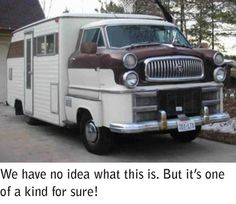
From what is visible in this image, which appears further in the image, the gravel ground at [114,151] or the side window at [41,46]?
the side window at [41,46]

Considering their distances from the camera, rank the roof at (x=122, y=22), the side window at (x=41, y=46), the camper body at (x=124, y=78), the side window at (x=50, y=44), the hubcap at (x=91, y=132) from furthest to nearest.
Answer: the side window at (x=41, y=46) → the side window at (x=50, y=44) → the roof at (x=122, y=22) → the hubcap at (x=91, y=132) → the camper body at (x=124, y=78)

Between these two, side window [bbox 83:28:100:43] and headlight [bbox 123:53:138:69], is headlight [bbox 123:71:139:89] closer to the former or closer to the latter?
headlight [bbox 123:53:138:69]

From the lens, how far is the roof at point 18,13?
768 inches

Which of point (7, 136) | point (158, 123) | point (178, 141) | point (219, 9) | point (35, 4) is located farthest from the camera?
point (35, 4)

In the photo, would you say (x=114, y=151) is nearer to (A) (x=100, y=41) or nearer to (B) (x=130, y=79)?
(B) (x=130, y=79)

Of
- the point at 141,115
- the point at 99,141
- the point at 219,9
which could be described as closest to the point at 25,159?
the point at 99,141

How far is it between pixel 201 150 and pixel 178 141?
937mm

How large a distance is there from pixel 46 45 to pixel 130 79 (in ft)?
10.9

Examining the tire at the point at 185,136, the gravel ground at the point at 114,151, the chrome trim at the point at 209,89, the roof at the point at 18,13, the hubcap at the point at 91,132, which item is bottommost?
the gravel ground at the point at 114,151

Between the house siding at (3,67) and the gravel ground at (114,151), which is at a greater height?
the house siding at (3,67)

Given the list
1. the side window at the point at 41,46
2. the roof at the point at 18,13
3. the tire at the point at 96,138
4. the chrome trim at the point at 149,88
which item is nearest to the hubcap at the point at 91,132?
the tire at the point at 96,138

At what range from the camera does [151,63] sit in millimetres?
7988

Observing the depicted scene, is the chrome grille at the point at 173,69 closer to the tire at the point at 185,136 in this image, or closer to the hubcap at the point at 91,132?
the hubcap at the point at 91,132

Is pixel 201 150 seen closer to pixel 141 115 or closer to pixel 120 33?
pixel 141 115
